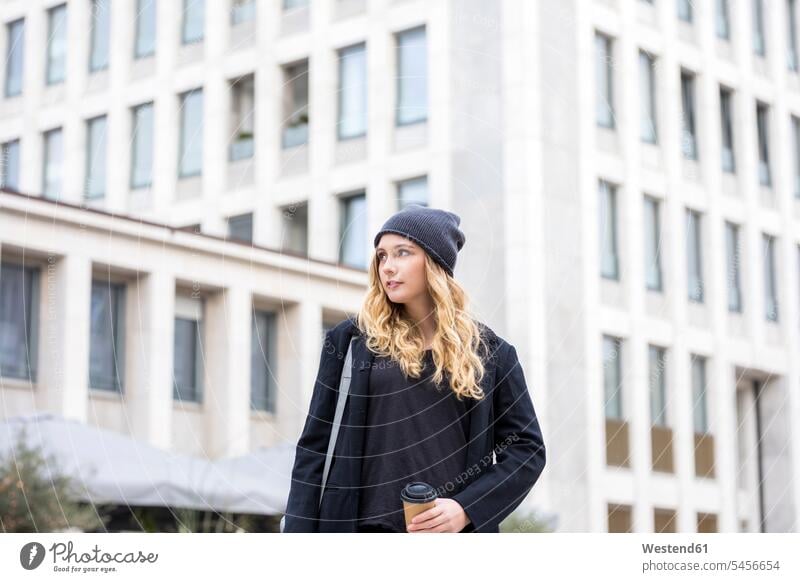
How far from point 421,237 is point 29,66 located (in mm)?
30072

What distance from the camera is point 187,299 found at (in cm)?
2773

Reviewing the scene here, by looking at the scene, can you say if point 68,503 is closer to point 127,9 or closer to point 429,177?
point 429,177

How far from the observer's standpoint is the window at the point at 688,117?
1142 inches

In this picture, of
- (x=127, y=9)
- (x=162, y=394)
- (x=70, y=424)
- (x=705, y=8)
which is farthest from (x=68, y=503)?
(x=705, y=8)

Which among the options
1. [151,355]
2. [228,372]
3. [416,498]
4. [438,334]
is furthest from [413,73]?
[416,498]

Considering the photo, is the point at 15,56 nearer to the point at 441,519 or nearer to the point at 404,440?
the point at 404,440

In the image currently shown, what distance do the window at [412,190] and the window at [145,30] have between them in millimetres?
5904

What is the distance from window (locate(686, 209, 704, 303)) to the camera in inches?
1159

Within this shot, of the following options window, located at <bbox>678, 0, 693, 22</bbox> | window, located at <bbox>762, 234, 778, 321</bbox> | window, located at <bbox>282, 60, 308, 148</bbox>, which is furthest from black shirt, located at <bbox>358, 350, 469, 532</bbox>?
window, located at <bbox>762, 234, 778, 321</bbox>

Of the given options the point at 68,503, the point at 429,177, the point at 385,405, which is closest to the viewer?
the point at 385,405

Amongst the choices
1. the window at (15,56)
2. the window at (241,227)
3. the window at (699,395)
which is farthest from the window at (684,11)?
the window at (15,56)

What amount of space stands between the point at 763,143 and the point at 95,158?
43.8ft

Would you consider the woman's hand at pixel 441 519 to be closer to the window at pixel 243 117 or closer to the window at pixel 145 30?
the window at pixel 243 117

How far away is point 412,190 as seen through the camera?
26734mm
